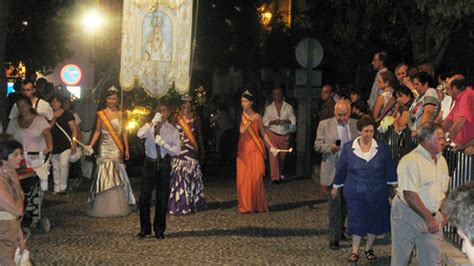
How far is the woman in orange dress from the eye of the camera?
14109mm

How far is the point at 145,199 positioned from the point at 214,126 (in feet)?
45.2

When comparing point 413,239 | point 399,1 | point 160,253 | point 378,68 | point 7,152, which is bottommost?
point 160,253

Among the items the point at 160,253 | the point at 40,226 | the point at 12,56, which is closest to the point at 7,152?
the point at 160,253

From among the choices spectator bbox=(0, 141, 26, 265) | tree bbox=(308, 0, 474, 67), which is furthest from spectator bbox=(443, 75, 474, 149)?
tree bbox=(308, 0, 474, 67)

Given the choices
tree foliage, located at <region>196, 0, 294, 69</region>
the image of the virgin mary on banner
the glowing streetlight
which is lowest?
the image of the virgin mary on banner

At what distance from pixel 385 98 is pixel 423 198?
5.50 m

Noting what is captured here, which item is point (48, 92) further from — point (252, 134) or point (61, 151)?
point (252, 134)

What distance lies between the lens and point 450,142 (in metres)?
10.4

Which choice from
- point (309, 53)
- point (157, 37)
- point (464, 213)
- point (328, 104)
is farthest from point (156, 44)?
point (464, 213)

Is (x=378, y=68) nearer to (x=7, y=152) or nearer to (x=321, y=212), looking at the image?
(x=321, y=212)

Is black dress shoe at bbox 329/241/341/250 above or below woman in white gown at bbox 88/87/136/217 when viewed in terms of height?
below

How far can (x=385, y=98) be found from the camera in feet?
43.4

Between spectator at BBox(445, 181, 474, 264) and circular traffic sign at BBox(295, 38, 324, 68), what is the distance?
1502 cm

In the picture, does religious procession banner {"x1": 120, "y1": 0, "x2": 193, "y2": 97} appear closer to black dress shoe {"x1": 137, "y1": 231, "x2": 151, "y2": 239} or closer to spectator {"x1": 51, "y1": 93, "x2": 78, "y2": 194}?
spectator {"x1": 51, "y1": 93, "x2": 78, "y2": 194}
